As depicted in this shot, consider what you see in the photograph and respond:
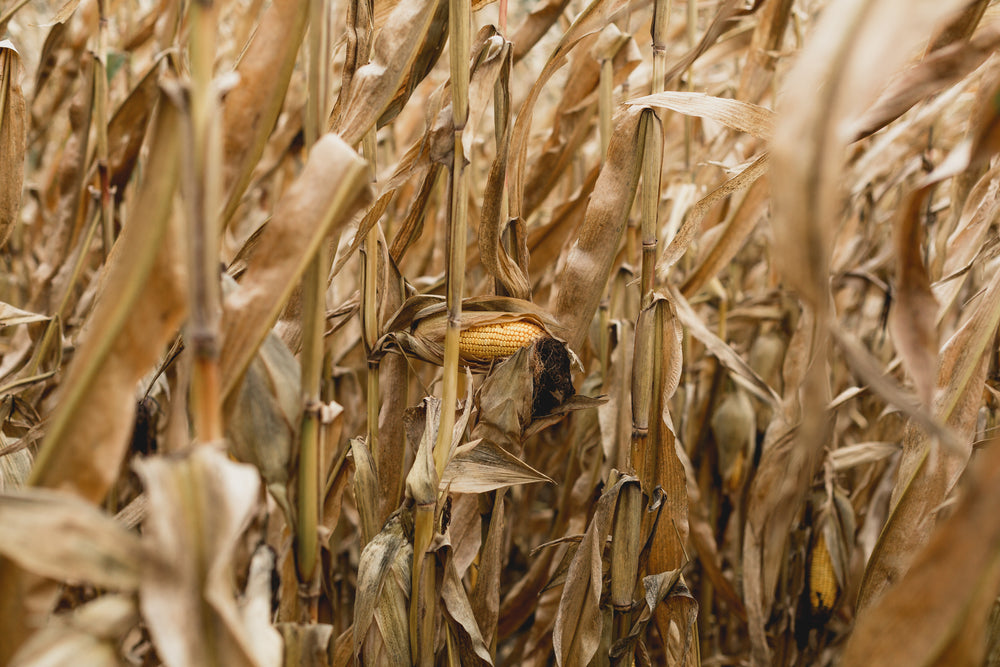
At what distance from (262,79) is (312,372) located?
0.21m

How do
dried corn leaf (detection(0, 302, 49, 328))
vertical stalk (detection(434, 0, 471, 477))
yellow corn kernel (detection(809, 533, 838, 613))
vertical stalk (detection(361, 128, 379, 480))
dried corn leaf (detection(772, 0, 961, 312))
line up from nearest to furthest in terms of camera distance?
1. dried corn leaf (detection(772, 0, 961, 312))
2. vertical stalk (detection(434, 0, 471, 477))
3. vertical stalk (detection(361, 128, 379, 480))
4. dried corn leaf (detection(0, 302, 49, 328))
5. yellow corn kernel (detection(809, 533, 838, 613))

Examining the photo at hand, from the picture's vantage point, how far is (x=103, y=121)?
1.11 metres

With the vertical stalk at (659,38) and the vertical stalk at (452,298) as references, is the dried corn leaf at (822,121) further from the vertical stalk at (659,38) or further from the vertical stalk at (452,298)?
the vertical stalk at (659,38)

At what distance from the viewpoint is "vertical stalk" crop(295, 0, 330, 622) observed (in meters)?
0.50

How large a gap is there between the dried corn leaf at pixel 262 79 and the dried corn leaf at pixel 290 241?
0.07 m

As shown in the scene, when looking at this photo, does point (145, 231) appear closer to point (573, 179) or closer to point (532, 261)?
point (532, 261)

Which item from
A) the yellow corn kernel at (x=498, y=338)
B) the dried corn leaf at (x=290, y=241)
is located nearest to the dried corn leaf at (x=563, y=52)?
the yellow corn kernel at (x=498, y=338)

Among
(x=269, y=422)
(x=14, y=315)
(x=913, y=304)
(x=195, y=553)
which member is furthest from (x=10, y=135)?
(x=913, y=304)

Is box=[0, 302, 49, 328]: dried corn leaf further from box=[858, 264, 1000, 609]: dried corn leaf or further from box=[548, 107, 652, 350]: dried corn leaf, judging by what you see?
box=[858, 264, 1000, 609]: dried corn leaf

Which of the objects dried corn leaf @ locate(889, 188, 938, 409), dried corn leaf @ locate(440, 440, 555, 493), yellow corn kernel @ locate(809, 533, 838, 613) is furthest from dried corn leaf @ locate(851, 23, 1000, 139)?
yellow corn kernel @ locate(809, 533, 838, 613)

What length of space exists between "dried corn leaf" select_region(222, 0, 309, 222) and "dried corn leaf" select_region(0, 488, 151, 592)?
26 centimetres

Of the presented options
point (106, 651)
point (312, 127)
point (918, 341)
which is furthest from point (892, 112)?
point (106, 651)

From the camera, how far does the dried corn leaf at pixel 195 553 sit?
1.29ft

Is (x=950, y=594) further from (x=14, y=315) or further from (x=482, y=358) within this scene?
(x=14, y=315)
